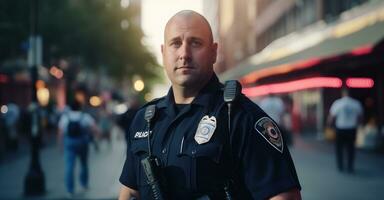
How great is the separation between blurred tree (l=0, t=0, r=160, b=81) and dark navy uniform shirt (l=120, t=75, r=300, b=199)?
1283cm

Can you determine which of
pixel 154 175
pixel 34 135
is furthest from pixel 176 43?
pixel 34 135

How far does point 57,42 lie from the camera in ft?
77.3

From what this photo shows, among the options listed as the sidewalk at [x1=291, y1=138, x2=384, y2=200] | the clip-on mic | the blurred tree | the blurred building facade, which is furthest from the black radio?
the blurred tree

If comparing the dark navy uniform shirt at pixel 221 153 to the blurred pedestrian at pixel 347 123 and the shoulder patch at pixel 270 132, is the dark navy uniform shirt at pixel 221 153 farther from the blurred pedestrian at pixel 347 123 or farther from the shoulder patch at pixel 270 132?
the blurred pedestrian at pixel 347 123

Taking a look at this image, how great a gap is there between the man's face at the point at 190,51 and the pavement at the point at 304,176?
6.77 metres

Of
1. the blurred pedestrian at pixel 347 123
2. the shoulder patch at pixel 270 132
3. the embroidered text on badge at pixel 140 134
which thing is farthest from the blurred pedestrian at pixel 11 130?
the shoulder patch at pixel 270 132

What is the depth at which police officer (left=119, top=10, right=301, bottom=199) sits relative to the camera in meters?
2.25

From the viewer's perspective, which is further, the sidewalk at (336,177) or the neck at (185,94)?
the sidewalk at (336,177)

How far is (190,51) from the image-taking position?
2469 millimetres

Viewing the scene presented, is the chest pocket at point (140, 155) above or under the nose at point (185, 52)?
under

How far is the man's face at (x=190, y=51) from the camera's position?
2471 mm

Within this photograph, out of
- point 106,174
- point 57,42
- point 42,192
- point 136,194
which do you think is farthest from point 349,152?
point 57,42

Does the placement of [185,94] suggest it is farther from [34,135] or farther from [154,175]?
[34,135]

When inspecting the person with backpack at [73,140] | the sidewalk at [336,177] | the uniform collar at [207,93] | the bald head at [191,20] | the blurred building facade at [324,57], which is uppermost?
the blurred building facade at [324,57]
